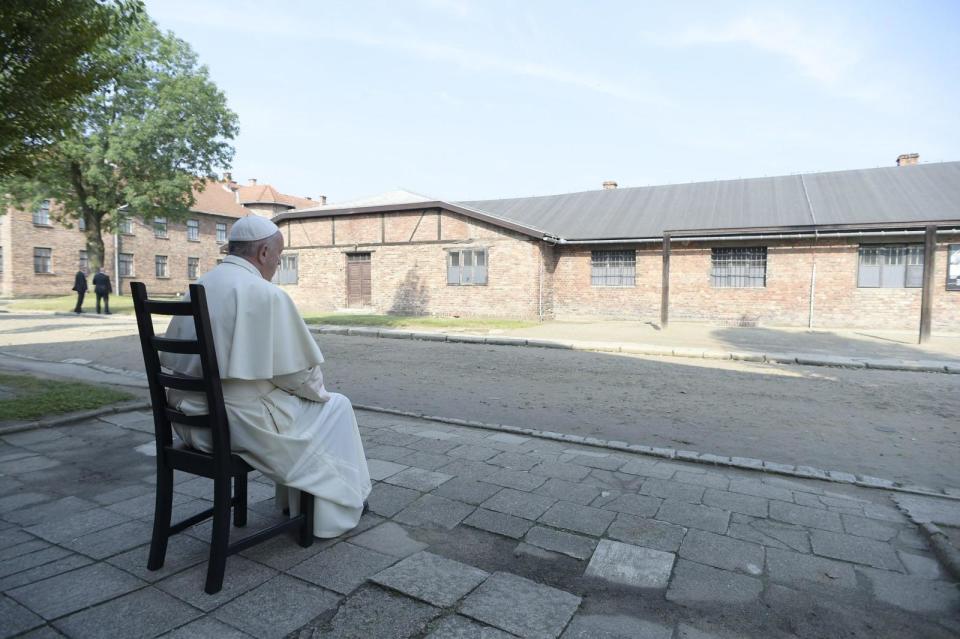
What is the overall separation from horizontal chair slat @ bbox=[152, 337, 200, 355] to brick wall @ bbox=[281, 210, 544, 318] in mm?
18477

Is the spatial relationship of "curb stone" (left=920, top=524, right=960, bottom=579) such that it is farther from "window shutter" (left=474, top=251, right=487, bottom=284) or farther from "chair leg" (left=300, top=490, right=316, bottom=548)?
"window shutter" (left=474, top=251, right=487, bottom=284)

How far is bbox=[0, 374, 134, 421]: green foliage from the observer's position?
531 cm

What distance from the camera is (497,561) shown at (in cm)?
272

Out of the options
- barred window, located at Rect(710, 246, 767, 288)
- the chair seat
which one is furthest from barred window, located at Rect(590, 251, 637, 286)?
the chair seat

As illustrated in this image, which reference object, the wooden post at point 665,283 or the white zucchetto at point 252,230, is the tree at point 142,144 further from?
the white zucchetto at point 252,230

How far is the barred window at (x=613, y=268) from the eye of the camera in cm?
2122

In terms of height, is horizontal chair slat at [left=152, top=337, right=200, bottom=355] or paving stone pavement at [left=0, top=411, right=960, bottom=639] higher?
horizontal chair slat at [left=152, top=337, right=200, bottom=355]

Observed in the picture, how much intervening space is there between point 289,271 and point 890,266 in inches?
943

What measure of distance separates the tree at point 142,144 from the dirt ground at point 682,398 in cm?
1452

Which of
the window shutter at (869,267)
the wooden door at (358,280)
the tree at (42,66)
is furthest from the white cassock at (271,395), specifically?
the wooden door at (358,280)

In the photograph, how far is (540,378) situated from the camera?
8750 millimetres

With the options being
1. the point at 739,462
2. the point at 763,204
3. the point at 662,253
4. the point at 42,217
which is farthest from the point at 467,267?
the point at 42,217

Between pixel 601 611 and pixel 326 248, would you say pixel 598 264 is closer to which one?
pixel 326 248

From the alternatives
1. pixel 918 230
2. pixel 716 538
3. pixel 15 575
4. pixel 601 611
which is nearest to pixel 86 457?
pixel 15 575
